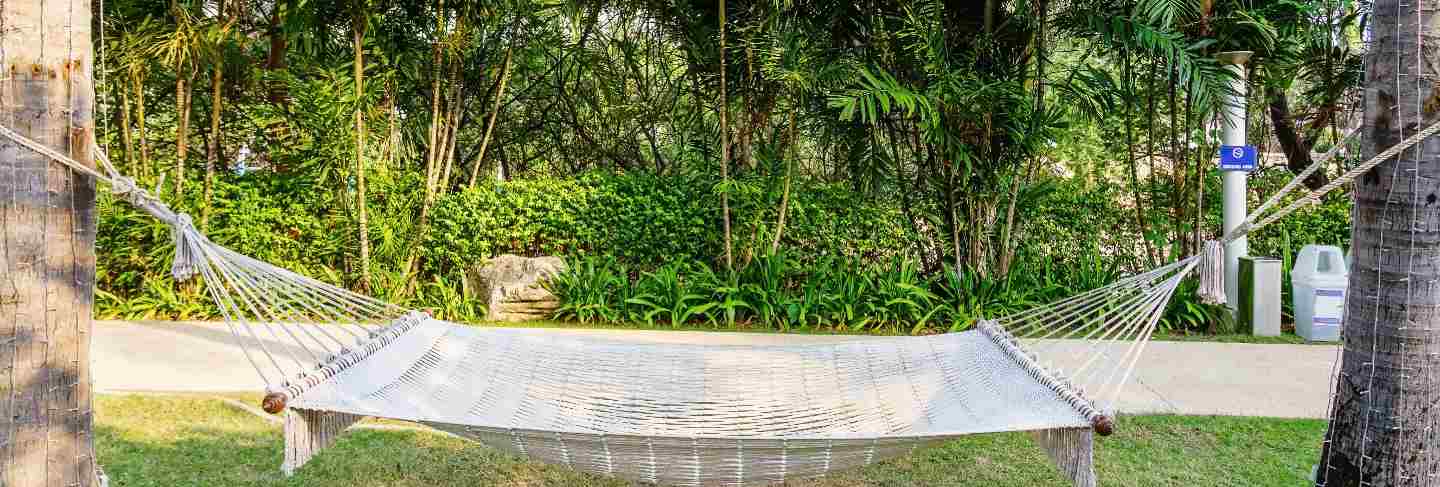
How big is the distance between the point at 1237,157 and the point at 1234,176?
0.13 meters

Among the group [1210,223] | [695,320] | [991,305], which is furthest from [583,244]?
[1210,223]

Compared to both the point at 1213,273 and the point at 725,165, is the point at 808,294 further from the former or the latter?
the point at 1213,273

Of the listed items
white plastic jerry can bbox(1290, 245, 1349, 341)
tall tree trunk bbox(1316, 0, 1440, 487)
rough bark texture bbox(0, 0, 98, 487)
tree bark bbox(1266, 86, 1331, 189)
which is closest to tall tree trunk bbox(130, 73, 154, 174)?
rough bark texture bbox(0, 0, 98, 487)

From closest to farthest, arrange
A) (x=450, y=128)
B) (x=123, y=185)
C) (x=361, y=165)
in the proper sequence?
(x=123, y=185) → (x=361, y=165) → (x=450, y=128)

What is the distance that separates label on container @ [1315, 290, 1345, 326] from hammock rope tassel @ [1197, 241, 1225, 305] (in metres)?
2.76

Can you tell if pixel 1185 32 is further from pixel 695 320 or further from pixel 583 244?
pixel 583 244

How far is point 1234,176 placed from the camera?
4660mm

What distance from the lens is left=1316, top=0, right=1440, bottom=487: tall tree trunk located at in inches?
73.9

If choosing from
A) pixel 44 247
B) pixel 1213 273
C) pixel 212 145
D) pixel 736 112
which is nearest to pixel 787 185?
pixel 736 112

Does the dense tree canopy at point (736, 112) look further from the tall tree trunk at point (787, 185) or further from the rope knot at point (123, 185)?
the rope knot at point (123, 185)

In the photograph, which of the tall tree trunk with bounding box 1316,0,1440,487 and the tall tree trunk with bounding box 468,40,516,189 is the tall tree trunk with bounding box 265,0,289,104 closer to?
the tall tree trunk with bounding box 468,40,516,189

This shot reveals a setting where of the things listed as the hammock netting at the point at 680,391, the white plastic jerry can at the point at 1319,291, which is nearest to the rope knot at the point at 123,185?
the hammock netting at the point at 680,391

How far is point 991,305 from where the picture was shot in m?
5.00

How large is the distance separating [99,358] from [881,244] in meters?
3.63
